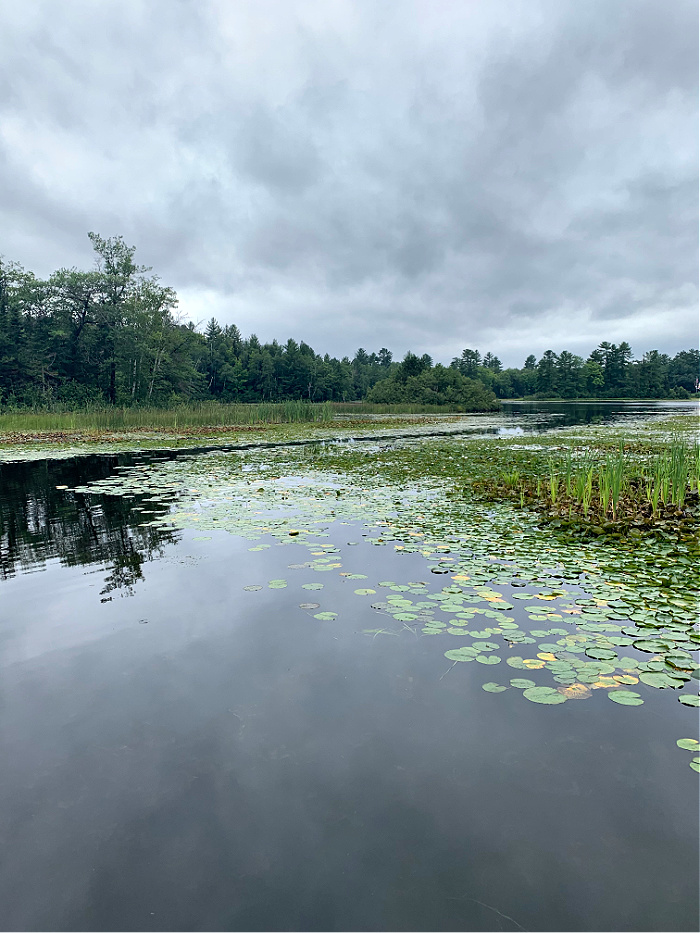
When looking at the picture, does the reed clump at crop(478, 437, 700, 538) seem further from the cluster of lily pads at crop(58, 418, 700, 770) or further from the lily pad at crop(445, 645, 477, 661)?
the lily pad at crop(445, 645, 477, 661)

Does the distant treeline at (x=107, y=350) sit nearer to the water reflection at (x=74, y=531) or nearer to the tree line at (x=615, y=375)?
the water reflection at (x=74, y=531)

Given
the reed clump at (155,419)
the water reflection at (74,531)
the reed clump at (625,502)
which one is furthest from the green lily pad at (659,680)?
the reed clump at (155,419)

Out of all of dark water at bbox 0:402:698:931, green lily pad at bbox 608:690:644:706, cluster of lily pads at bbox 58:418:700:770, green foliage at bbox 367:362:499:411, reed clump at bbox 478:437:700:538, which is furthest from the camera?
green foliage at bbox 367:362:499:411

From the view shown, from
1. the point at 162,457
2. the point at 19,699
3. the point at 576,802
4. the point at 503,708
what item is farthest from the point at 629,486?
the point at 162,457

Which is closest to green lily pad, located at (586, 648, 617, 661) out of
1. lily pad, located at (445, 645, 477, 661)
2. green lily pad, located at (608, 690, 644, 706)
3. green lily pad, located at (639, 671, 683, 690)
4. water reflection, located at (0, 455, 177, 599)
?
green lily pad, located at (639, 671, 683, 690)

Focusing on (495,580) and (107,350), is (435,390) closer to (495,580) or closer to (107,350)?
(107,350)

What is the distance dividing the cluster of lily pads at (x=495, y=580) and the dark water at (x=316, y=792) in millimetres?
222

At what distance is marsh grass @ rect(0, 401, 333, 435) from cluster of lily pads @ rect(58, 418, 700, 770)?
14737 mm

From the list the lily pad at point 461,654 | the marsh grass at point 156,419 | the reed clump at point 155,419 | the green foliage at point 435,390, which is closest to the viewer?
the lily pad at point 461,654

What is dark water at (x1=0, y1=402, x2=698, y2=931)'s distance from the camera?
1.62 meters

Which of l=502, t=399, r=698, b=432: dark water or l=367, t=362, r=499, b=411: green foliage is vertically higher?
l=367, t=362, r=499, b=411: green foliage

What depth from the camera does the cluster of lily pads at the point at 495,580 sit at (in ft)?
9.60

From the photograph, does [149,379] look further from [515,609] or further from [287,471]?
[515,609]

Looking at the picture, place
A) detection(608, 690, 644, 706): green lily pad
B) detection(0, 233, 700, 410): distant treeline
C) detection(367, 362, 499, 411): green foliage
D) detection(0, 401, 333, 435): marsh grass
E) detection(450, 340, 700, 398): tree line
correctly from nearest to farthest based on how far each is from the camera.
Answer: detection(608, 690, 644, 706): green lily pad, detection(0, 401, 333, 435): marsh grass, detection(0, 233, 700, 410): distant treeline, detection(367, 362, 499, 411): green foliage, detection(450, 340, 700, 398): tree line
